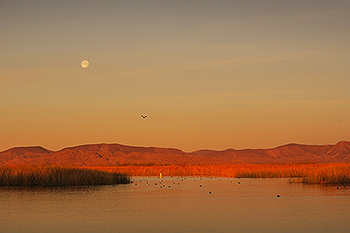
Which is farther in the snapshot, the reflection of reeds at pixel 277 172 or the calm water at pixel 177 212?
the reflection of reeds at pixel 277 172

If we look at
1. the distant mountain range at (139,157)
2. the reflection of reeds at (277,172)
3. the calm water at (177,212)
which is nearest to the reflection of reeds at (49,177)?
the calm water at (177,212)

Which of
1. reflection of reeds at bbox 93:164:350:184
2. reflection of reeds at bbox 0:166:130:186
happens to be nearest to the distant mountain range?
reflection of reeds at bbox 93:164:350:184

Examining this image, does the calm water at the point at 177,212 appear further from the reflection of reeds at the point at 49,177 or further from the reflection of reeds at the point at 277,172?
the reflection of reeds at the point at 277,172

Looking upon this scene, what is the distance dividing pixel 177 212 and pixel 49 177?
1906 cm

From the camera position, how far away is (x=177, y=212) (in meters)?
21.7

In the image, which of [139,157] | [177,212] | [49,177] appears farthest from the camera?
[139,157]

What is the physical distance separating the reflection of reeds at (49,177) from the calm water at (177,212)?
698cm

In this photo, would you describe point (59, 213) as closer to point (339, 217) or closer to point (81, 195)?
point (81, 195)

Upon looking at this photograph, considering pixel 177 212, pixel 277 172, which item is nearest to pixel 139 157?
pixel 277 172

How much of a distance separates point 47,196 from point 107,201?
4922 millimetres

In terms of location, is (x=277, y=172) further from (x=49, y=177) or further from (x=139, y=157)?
(x=139, y=157)

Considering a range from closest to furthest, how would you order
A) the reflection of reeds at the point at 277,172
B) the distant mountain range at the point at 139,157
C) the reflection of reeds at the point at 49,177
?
the reflection of reeds at the point at 49,177, the reflection of reeds at the point at 277,172, the distant mountain range at the point at 139,157

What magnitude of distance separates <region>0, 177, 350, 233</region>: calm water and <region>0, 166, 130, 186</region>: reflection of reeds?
6982 millimetres

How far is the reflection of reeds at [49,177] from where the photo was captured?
123ft
